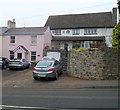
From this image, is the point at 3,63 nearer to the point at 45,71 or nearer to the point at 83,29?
the point at 45,71

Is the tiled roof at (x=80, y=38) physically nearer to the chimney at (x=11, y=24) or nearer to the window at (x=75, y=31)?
the window at (x=75, y=31)

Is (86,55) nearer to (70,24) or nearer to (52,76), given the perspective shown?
(52,76)

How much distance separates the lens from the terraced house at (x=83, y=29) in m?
48.9

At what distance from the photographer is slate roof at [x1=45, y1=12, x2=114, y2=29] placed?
5078 cm

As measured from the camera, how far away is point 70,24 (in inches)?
2085

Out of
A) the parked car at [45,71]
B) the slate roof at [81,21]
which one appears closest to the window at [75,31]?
the slate roof at [81,21]

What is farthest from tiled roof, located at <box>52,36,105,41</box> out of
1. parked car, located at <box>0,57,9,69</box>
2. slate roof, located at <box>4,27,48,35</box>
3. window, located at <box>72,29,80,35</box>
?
parked car, located at <box>0,57,9,69</box>

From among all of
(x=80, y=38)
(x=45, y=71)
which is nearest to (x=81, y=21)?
(x=80, y=38)

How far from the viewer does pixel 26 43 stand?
147 ft

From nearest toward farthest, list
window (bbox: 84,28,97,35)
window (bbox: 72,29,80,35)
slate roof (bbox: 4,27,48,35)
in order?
slate roof (bbox: 4,27,48,35), window (bbox: 84,28,97,35), window (bbox: 72,29,80,35)

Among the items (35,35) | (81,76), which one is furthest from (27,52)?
(81,76)

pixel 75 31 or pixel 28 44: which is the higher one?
pixel 75 31

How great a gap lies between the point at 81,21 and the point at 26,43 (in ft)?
46.3

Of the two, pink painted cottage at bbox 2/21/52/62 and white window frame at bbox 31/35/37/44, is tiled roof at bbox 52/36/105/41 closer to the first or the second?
pink painted cottage at bbox 2/21/52/62
